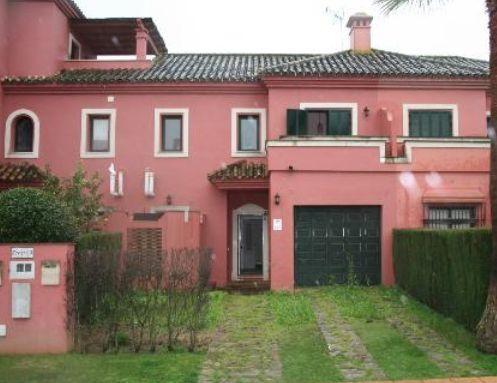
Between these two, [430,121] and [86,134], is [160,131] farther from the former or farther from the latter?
[430,121]

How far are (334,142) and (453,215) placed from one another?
4021mm

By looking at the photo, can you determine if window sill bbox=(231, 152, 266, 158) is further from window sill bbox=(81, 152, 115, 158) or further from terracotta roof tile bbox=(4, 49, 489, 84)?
window sill bbox=(81, 152, 115, 158)

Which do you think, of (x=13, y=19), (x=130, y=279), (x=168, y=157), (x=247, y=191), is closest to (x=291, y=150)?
(x=247, y=191)

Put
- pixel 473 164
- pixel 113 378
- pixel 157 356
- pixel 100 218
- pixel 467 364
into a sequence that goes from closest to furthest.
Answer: pixel 113 378, pixel 467 364, pixel 157 356, pixel 473 164, pixel 100 218

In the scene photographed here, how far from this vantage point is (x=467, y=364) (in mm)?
8320

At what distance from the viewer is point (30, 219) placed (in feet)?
30.8

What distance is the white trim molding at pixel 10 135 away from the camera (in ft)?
62.8

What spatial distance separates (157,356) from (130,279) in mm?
1410

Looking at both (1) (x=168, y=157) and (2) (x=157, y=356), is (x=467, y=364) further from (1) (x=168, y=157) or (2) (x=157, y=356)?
(1) (x=168, y=157)

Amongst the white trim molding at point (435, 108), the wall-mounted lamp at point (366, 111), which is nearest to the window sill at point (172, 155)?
the wall-mounted lamp at point (366, 111)

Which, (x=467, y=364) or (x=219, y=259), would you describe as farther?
(x=219, y=259)

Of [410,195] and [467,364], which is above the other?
[410,195]

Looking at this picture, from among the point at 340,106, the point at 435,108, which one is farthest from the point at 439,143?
the point at 340,106

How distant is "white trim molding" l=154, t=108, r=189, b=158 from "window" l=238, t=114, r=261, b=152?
1.82 metres
